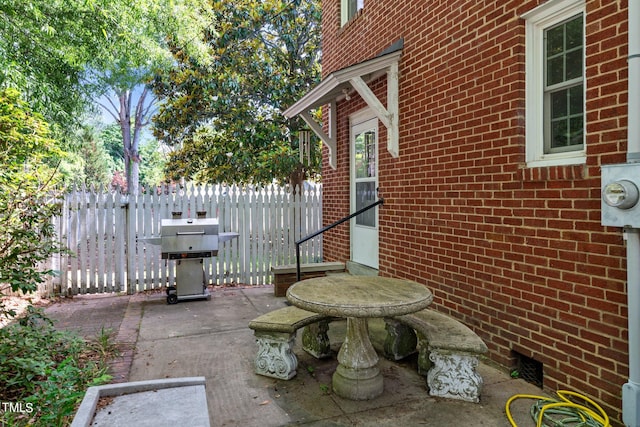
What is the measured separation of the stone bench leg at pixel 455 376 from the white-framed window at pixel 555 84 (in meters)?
1.56

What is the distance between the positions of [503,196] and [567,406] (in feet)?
5.10

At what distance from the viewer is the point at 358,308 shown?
2771 millimetres

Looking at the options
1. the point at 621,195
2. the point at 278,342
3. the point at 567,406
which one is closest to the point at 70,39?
the point at 278,342

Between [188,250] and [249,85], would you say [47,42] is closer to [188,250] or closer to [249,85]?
[188,250]

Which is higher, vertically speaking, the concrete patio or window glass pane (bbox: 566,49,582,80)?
window glass pane (bbox: 566,49,582,80)

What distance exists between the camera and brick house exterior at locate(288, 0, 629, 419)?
261 centimetres

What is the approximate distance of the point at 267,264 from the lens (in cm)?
775

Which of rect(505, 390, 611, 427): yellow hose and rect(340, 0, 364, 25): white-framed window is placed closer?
rect(505, 390, 611, 427): yellow hose

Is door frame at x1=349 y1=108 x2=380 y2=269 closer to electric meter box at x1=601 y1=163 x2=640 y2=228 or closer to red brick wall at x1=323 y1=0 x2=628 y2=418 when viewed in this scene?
red brick wall at x1=323 y1=0 x2=628 y2=418

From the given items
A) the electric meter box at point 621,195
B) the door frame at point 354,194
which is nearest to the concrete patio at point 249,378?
the door frame at point 354,194

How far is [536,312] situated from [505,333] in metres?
0.39

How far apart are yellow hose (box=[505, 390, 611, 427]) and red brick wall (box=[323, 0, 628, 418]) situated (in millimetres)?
67

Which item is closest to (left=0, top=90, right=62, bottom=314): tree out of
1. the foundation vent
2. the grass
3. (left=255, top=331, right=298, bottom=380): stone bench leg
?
the grass

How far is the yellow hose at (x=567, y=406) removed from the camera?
8.42 feet
